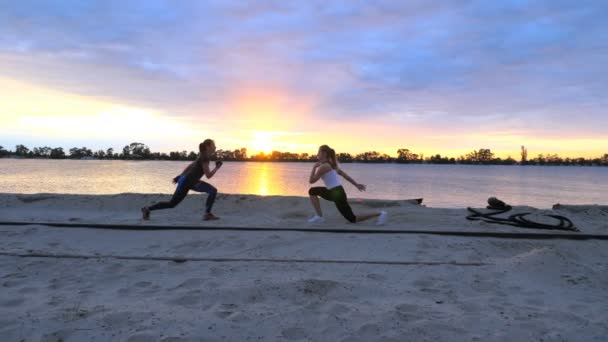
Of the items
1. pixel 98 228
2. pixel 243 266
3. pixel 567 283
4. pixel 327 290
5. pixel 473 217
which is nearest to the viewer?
pixel 327 290

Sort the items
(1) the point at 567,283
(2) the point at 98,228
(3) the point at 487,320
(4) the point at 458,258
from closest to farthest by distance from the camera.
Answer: (3) the point at 487,320
(1) the point at 567,283
(4) the point at 458,258
(2) the point at 98,228

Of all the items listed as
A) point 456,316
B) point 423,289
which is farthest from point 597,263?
point 456,316

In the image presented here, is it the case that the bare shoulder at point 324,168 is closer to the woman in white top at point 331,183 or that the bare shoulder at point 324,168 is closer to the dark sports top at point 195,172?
the woman in white top at point 331,183

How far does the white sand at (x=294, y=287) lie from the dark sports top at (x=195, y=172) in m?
1.55

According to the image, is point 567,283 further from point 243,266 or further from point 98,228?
point 98,228

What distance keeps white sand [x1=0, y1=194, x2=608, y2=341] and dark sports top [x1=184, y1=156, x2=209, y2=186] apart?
1547mm

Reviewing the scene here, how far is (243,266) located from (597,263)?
433cm

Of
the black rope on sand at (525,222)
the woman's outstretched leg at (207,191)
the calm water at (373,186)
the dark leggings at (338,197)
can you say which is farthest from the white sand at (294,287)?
the calm water at (373,186)

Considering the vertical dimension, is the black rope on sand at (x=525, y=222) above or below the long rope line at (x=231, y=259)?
above

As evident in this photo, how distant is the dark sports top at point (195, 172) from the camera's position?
7703 mm

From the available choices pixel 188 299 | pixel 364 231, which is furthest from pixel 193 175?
pixel 188 299

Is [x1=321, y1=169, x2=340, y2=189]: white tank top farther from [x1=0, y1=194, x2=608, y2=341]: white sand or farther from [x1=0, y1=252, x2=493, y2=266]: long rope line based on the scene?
[x1=0, y1=252, x2=493, y2=266]: long rope line

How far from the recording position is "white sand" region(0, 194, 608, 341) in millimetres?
2924

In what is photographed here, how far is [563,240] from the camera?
6031 millimetres
